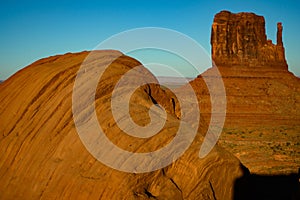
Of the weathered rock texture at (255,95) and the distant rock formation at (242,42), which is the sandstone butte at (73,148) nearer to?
the weathered rock texture at (255,95)

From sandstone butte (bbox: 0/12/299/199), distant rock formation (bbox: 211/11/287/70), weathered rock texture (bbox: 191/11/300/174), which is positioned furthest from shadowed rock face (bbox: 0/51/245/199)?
distant rock formation (bbox: 211/11/287/70)

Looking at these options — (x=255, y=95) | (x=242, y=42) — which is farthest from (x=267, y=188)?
(x=242, y=42)

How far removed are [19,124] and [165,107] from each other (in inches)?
129

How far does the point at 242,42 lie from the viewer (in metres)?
67.5

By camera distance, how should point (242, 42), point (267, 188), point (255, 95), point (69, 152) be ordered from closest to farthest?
point (69, 152) → point (267, 188) → point (255, 95) → point (242, 42)

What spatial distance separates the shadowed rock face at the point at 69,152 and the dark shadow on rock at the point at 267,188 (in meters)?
0.36

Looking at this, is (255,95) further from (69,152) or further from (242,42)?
(69,152)

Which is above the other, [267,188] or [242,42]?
[242,42]

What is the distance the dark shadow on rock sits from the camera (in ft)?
21.5

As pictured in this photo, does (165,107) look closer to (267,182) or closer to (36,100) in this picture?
(36,100)

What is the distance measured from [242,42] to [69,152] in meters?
67.1

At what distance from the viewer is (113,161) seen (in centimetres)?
516

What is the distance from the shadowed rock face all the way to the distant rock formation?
62853 mm

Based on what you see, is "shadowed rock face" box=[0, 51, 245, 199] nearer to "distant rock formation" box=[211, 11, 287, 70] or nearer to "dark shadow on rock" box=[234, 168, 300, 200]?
"dark shadow on rock" box=[234, 168, 300, 200]
